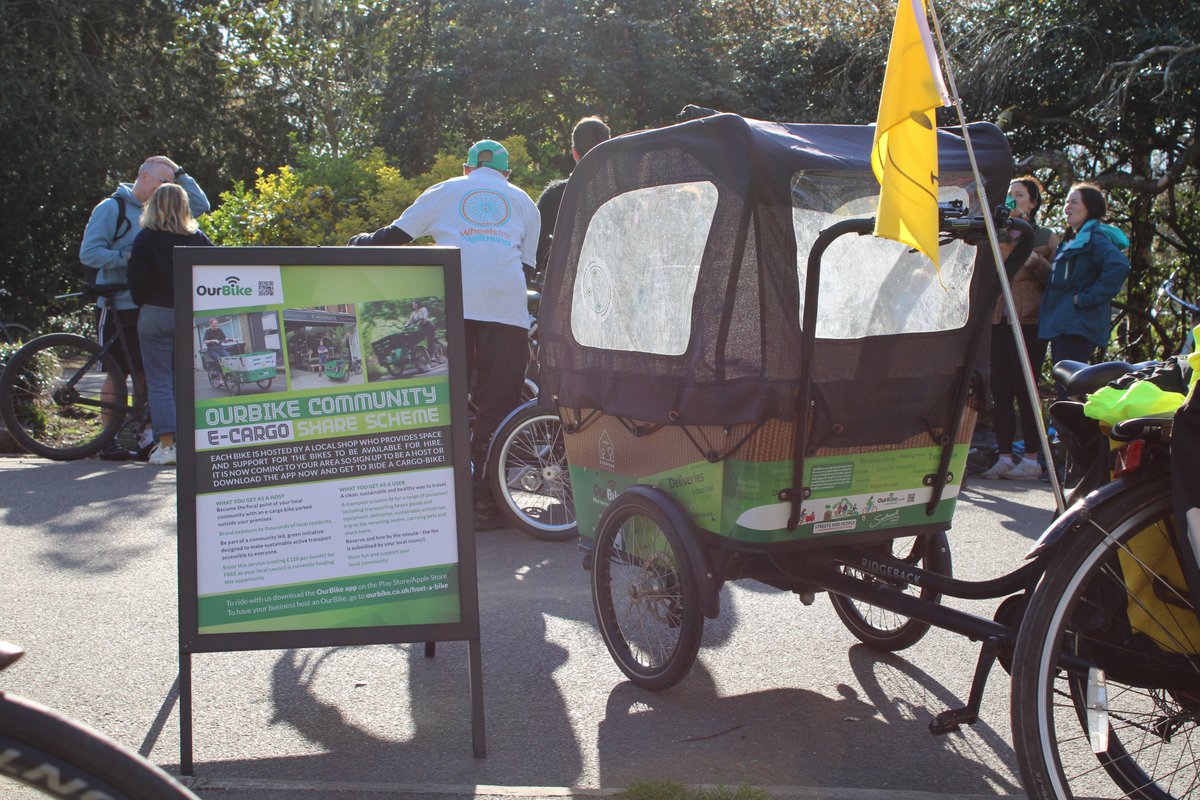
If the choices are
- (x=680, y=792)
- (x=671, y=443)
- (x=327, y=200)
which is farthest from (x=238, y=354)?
(x=327, y=200)

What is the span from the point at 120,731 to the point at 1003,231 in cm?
315

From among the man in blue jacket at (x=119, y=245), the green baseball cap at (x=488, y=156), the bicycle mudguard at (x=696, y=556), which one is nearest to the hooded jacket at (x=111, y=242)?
the man in blue jacket at (x=119, y=245)

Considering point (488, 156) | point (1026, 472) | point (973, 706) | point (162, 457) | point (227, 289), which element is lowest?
point (1026, 472)

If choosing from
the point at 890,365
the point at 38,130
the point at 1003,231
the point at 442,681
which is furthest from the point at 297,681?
the point at 38,130

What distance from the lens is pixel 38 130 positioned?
16656 millimetres

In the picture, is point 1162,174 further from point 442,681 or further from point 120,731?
point 120,731

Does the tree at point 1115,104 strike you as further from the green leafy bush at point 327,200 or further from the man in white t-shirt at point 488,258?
the man in white t-shirt at point 488,258

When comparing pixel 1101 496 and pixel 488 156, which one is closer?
pixel 1101 496

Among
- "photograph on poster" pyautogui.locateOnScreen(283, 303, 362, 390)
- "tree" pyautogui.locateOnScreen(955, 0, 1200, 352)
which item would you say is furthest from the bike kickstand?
"tree" pyautogui.locateOnScreen(955, 0, 1200, 352)

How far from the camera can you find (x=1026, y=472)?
7738mm

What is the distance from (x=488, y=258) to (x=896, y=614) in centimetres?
300

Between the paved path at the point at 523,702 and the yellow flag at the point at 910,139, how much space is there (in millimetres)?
1538

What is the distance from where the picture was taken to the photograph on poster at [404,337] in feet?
11.1

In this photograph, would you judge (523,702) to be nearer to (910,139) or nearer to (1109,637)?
(1109,637)
